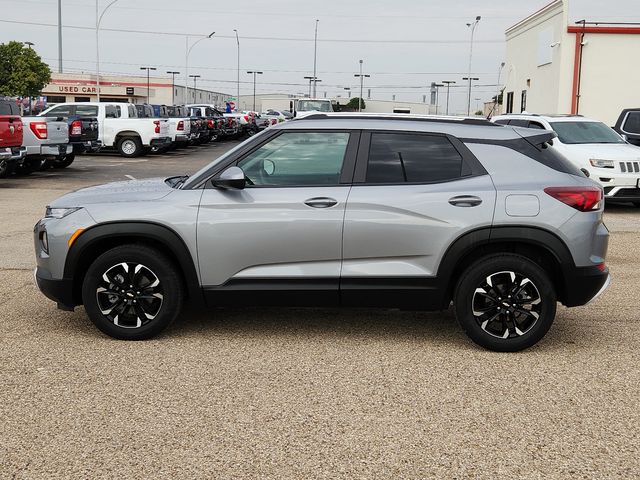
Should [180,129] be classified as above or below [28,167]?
above

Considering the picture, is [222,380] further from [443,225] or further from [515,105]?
[515,105]

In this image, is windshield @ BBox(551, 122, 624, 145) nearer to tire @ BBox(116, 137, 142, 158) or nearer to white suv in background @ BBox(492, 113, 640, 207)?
white suv in background @ BBox(492, 113, 640, 207)

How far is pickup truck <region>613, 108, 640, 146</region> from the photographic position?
1717 cm

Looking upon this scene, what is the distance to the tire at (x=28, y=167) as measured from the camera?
20234 mm

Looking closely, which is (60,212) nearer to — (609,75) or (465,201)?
(465,201)

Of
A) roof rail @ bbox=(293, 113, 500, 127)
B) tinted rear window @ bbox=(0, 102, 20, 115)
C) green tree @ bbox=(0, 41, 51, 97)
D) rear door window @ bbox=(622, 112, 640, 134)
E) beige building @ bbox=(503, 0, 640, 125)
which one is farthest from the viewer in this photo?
green tree @ bbox=(0, 41, 51, 97)

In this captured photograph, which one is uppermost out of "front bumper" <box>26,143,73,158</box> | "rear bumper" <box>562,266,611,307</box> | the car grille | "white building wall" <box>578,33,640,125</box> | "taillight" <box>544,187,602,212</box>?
"white building wall" <box>578,33,640,125</box>

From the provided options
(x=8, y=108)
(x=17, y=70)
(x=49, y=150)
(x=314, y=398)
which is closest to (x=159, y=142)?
(x=49, y=150)

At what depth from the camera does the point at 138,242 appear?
5727 mm

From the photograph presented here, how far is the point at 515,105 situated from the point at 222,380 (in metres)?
39.4

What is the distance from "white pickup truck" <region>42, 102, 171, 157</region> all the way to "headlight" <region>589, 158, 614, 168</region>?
17508 millimetres

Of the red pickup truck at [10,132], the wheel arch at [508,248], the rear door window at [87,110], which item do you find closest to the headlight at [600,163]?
the wheel arch at [508,248]

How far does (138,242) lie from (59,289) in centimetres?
65

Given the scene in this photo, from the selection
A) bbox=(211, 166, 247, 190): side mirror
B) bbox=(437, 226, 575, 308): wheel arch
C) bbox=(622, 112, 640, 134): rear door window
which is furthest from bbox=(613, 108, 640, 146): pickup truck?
bbox=(211, 166, 247, 190): side mirror
